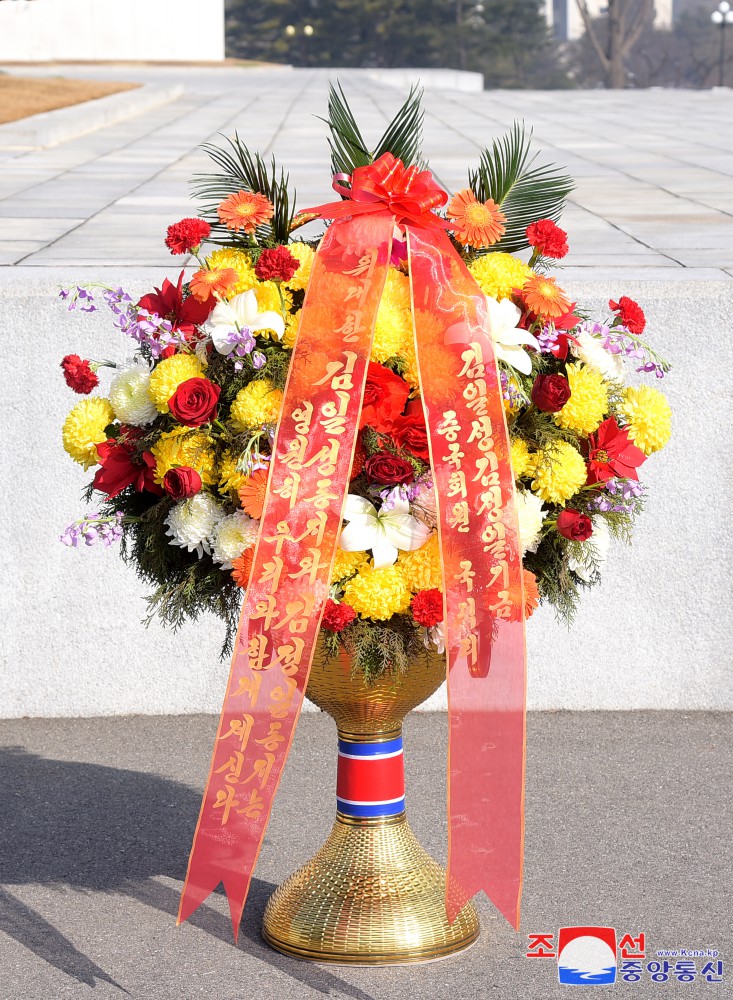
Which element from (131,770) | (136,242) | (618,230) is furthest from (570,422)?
(618,230)

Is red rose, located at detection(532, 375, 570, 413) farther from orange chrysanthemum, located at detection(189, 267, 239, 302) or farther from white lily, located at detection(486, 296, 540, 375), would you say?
orange chrysanthemum, located at detection(189, 267, 239, 302)

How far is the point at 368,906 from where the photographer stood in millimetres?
3350

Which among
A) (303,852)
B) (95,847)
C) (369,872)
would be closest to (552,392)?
(369,872)

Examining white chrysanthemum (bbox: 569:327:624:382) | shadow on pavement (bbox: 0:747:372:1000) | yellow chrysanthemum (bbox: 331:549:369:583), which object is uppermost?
white chrysanthemum (bbox: 569:327:624:382)

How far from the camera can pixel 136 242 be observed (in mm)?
6988

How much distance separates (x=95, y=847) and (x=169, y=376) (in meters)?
1.67

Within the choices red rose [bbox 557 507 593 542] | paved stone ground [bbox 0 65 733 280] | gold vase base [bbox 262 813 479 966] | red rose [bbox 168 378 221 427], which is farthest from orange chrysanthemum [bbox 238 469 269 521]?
paved stone ground [bbox 0 65 733 280]

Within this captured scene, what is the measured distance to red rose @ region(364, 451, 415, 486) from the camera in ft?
9.78

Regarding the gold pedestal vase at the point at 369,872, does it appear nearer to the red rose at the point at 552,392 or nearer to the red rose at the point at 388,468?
the red rose at the point at 388,468

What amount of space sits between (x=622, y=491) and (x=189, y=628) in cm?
237

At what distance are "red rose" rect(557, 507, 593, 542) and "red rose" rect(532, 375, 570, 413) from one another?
240mm

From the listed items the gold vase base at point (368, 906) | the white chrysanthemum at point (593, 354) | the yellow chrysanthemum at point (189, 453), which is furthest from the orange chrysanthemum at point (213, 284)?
the gold vase base at point (368, 906)

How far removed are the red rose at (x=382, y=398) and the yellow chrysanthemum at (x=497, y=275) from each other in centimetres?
33

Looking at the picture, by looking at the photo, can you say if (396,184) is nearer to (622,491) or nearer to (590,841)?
(622,491)
